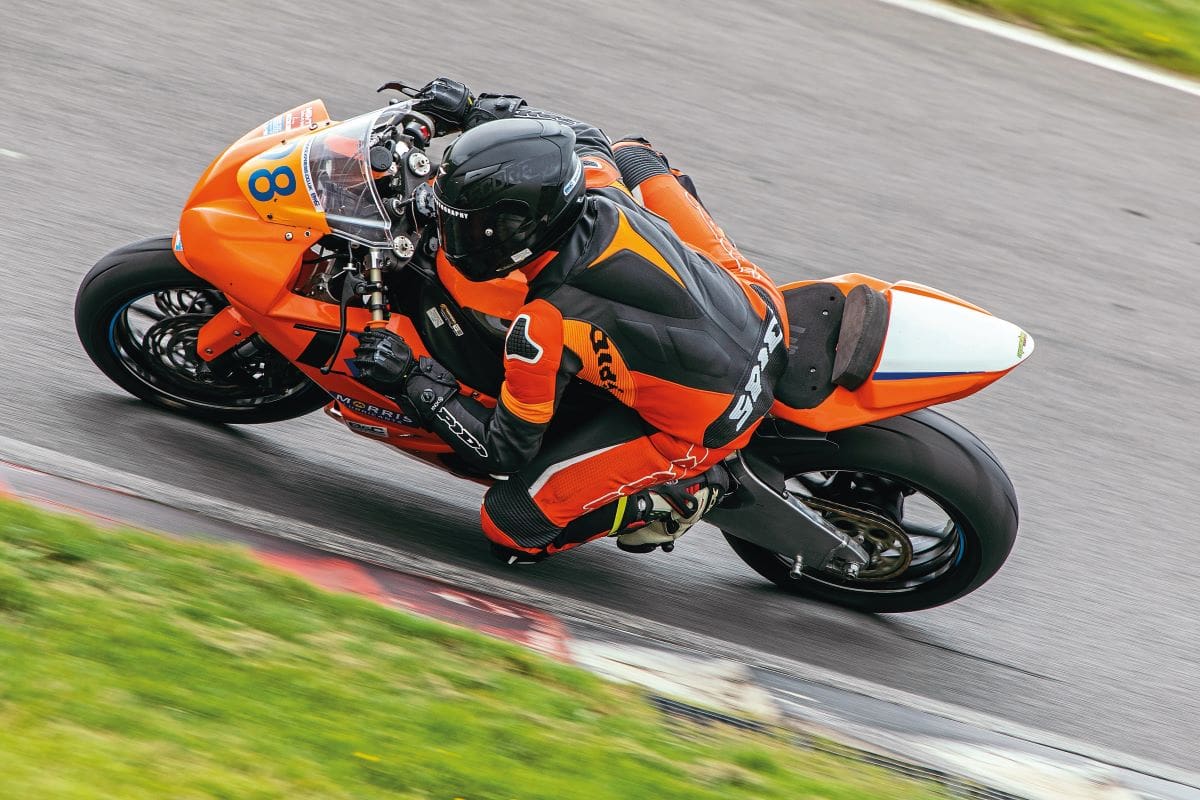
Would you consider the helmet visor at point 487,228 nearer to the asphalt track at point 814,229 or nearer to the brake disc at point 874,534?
the asphalt track at point 814,229

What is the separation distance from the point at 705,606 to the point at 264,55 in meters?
4.02

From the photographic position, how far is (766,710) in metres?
3.82

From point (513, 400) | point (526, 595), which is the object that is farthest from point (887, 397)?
point (526, 595)

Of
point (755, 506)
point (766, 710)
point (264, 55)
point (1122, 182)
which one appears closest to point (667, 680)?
point (766, 710)

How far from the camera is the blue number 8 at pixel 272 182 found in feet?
12.7

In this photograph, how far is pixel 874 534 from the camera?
4457mm

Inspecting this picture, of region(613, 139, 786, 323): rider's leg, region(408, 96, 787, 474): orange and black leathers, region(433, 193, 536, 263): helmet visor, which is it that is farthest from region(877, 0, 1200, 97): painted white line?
region(433, 193, 536, 263): helmet visor

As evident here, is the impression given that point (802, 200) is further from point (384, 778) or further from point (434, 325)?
point (384, 778)

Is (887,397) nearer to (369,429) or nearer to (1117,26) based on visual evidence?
(369,429)

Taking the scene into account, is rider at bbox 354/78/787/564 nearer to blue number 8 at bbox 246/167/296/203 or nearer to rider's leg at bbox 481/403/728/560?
rider's leg at bbox 481/403/728/560

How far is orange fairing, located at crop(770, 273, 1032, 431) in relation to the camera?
394 centimetres

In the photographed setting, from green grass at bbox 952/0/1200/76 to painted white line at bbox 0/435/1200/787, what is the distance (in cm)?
590

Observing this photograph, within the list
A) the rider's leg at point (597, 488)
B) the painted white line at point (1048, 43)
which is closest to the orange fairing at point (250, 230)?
the rider's leg at point (597, 488)

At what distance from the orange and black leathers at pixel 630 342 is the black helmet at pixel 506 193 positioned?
0.42 feet
